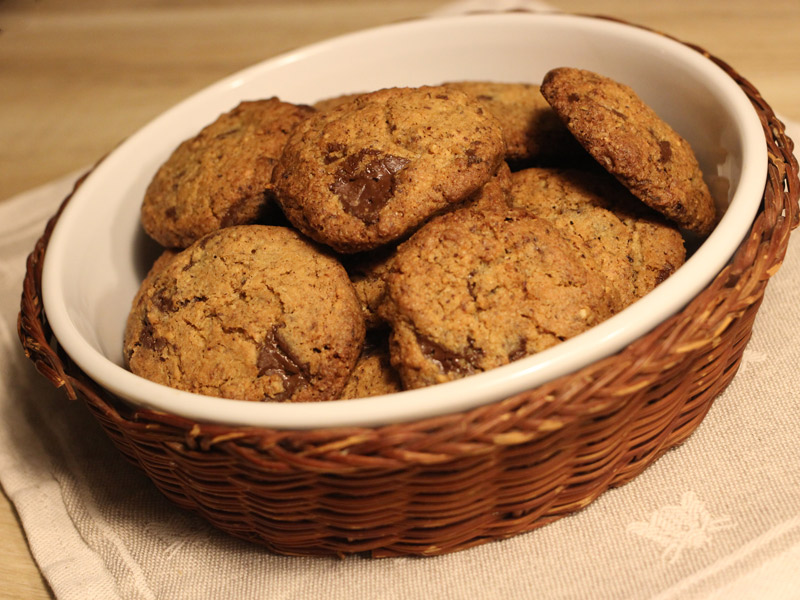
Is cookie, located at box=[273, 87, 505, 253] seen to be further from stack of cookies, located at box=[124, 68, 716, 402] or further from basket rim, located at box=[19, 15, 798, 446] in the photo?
A: basket rim, located at box=[19, 15, 798, 446]

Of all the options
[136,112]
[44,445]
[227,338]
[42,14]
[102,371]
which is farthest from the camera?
[42,14]

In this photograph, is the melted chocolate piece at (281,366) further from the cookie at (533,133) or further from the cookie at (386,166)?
the cookie at (533,133)

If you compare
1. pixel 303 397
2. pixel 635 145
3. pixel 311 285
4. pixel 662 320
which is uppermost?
pixel 635 145

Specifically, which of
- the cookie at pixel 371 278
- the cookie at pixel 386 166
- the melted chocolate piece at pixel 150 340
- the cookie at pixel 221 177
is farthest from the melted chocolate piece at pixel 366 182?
the melted chocolate piece at pixel 150 340

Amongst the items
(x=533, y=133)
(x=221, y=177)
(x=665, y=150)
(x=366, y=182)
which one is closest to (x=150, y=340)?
(x=221, y=177)

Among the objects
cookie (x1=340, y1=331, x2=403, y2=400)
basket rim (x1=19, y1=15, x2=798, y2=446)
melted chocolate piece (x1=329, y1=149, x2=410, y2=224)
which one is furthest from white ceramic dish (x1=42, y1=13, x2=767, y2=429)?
melted chocolate piece (x1=329, y1=149, x2=410, y2=224)

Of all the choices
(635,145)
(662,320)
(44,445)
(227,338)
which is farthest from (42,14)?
(662,320)

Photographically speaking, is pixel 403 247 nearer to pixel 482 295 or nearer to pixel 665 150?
pixel 482 295

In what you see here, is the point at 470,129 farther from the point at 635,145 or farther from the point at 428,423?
the point at 428,423
